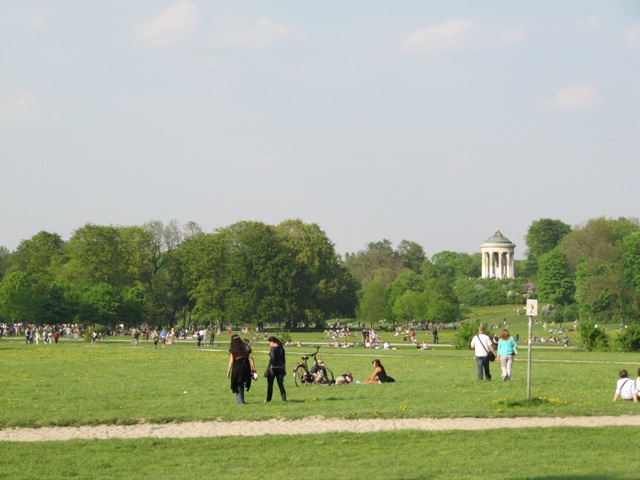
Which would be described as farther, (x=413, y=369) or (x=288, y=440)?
(x=413, y=369)

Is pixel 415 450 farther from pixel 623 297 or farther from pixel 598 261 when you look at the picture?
pixel 598 261

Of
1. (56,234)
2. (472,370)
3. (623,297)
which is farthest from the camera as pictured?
(56,234)

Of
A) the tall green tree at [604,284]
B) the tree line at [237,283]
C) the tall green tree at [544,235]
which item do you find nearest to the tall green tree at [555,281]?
the tree line at [237,283]

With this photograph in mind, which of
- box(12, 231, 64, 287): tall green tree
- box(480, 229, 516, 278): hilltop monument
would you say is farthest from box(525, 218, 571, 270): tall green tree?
box(12, 231, 64, 287): tall green tree

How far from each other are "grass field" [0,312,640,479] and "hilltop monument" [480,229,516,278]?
529 ft

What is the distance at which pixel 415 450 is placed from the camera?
1595 centimetres

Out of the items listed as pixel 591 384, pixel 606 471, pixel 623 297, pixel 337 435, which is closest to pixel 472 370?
pixel 591 384

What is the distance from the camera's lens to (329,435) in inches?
685

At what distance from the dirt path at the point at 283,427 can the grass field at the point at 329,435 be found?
518mm

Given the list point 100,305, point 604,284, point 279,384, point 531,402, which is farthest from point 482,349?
point 604,284

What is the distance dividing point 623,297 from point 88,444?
98171mm

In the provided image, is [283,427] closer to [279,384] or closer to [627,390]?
[279,384]

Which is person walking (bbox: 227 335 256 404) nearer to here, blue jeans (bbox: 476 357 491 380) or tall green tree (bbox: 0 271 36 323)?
blue jeans (bbox: 476 357 491 380)

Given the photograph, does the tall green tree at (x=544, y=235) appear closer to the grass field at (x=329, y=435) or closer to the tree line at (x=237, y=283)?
the tree line at (x=237, y=283)
